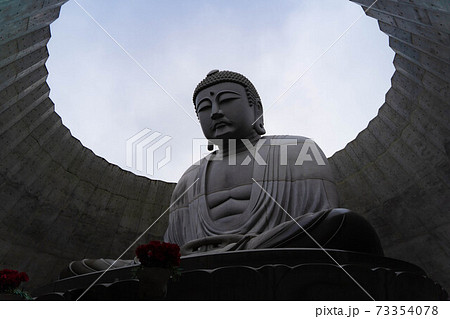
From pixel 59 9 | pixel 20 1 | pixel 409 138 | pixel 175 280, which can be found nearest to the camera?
pixel 175 280

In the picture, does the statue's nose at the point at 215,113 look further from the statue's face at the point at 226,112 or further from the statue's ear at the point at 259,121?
the statue's ear at the point at 259,121

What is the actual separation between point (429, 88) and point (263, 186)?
8.18 feet

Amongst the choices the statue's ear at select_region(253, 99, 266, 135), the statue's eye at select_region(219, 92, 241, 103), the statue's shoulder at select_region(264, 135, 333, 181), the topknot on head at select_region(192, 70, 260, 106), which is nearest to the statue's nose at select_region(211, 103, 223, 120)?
the statue's eye at select_region(219, 92, 241, 103)

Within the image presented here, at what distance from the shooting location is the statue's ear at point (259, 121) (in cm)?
561

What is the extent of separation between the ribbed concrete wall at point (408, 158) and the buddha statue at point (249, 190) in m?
1.67

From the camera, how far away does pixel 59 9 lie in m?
5.75

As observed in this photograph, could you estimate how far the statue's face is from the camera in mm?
5402

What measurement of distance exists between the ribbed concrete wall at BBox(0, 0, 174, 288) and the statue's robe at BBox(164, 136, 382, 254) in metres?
1.86

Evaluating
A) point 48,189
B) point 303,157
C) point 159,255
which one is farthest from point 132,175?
point 159,255

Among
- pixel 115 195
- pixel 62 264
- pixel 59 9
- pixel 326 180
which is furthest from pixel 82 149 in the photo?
pixel 326 180

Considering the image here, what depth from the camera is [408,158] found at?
662cm

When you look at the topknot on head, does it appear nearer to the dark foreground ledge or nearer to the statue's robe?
the statue's robe

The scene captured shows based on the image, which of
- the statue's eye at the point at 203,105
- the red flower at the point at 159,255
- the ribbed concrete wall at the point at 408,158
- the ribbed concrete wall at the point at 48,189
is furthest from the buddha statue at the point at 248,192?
the ribbed concrete wall at the point at 48,189

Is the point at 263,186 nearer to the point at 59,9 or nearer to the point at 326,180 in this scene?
the point at 326,180
